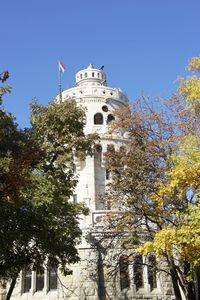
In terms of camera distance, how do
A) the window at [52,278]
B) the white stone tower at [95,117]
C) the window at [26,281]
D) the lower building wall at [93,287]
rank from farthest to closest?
the white stone tower at [95,117]
the window at [26,281]
the window at [52,278]
the lower building wall at [93,287]

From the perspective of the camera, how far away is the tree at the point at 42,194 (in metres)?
14.3

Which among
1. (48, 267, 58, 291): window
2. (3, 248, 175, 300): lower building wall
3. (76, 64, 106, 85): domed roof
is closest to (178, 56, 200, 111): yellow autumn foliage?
(3, 248, 175, 300): lower building wall

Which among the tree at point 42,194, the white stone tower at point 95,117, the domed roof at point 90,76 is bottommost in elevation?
the tree at point 42,194

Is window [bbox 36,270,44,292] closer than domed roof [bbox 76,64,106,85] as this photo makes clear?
Yes

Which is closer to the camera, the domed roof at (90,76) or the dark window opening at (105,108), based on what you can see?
the dark window opening at (105,108)

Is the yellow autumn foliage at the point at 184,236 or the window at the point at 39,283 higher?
the yellow autumn foliage at the point at 184,236

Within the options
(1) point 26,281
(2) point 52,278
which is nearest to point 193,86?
(2) point 52,278

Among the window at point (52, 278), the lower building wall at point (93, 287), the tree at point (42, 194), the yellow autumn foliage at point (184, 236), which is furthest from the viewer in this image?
the window at point (52, 278)

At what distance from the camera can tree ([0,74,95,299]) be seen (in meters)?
14.3

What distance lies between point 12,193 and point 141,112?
34.1 feet

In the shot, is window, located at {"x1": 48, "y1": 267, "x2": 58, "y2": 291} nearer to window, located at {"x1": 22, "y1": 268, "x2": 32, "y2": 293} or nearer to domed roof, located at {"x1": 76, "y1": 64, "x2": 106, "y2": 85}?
window, located at {"x1": 22, "y1": 268, "x2": 32, "y2": 293}

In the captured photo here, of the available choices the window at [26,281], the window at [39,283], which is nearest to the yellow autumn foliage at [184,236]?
the window at [39,283]

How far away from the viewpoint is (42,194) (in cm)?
1500

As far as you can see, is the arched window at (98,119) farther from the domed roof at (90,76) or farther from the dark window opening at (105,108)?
the domed roof at (90,76)
